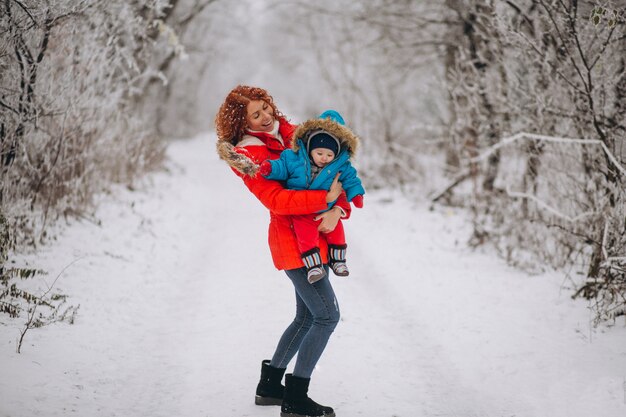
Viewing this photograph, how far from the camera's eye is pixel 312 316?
283 cm

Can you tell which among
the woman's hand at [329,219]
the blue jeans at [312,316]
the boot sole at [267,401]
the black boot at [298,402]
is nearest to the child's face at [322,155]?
the woman's hand at [329,219]

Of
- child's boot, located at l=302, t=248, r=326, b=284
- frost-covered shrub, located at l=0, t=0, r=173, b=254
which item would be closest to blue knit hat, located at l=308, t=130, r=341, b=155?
child's boot, located at l=302, t=248, r=326, b=284

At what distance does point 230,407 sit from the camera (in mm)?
2916

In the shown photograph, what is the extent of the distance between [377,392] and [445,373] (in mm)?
546

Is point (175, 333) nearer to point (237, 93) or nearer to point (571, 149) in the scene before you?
point (237, 93)

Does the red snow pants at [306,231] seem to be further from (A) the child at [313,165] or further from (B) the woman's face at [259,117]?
(B) the woman's face at [259,117]

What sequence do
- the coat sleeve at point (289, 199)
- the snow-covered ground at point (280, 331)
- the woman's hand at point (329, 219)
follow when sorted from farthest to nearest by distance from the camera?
the snow-covered ground at point (280, 331) → the woman's hand at point (329, 219) → the coat sleeve at point (289, 199)

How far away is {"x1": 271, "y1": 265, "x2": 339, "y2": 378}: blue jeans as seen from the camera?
2.61m

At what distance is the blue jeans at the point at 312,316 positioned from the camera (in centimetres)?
261

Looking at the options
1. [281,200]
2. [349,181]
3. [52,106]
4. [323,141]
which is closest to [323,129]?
[323,141]

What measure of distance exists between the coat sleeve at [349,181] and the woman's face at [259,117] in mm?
493

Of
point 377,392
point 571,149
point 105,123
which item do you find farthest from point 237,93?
point 105,123

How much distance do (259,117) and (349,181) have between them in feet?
2.02

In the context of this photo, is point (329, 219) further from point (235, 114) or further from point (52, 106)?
point (52, 106)
